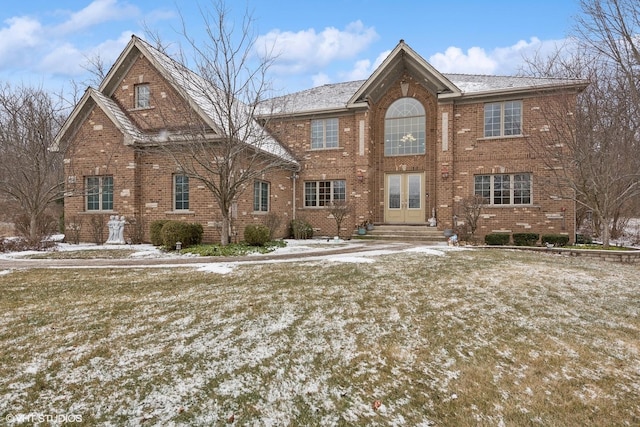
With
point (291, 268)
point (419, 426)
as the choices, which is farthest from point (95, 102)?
point (419, 426)

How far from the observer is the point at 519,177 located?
1459 centimetres

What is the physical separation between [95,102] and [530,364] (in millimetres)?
16073

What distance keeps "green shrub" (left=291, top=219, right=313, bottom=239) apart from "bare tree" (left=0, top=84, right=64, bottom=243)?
9271mm

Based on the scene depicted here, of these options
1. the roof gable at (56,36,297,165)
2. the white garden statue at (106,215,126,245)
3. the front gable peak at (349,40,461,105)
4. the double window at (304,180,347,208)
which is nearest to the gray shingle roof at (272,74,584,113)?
the front gable peak at (349,40,461,105)

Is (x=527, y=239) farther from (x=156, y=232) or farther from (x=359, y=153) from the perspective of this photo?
(x=156, y=232)

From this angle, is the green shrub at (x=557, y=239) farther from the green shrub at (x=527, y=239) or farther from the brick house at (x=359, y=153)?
the brick house at (x=359, y=153)

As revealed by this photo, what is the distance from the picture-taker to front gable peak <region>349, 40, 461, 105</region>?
48.7 ft

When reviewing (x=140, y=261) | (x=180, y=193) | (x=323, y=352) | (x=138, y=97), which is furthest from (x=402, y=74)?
(x=323, y=352)

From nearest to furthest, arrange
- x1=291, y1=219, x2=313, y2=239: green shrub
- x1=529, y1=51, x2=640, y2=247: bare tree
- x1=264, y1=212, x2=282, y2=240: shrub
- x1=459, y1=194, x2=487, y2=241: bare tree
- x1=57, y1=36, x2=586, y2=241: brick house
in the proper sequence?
x1=529, y1=51, x2=640, y2=247: bare tree
x1=57, y1=36, x2=586, y2=241: brick house
x1=459, y1=194, x2=487, y2=241: bare tree
x1=264, y1=212, x2=282, y2=240: shrub
x1=291, y1=219, x2=313, y2=239: green shrub

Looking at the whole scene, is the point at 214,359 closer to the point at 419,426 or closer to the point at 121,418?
the point at 121,418

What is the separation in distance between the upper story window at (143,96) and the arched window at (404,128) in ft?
35.0

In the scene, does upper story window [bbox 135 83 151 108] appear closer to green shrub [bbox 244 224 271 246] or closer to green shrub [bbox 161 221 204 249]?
green shrub [bbox 161 221 204 249]

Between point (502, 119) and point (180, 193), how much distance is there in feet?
45.2

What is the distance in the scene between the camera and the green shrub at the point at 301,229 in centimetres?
1595
